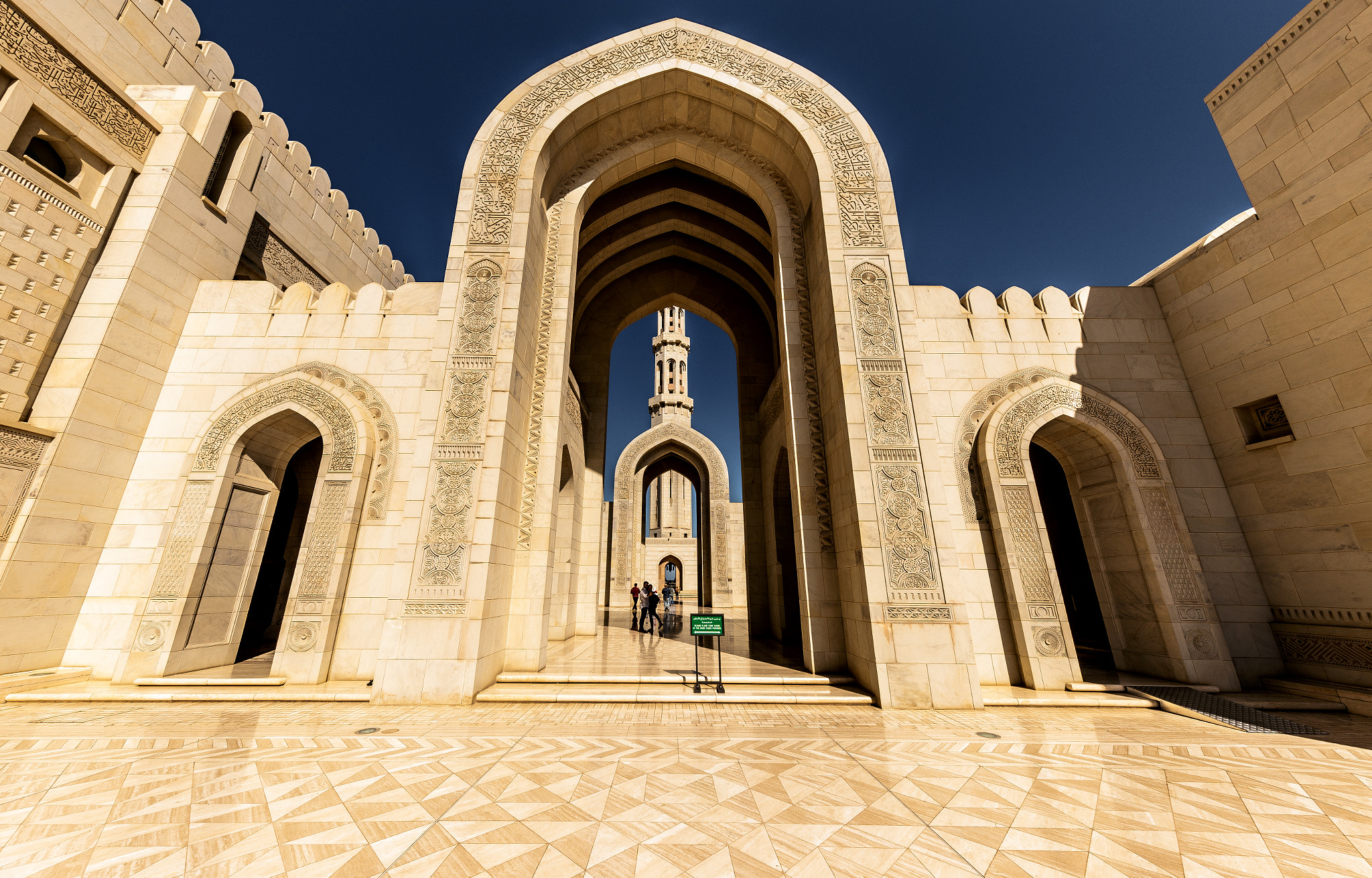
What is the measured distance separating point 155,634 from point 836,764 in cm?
901

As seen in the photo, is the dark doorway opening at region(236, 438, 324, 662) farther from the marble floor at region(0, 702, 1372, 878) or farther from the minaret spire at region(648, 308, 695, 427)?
the minaret spire at region(648, 308, 695, 427)

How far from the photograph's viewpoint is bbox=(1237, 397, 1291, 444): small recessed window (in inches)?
275

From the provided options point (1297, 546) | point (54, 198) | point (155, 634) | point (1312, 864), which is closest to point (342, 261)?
point (54, 198)

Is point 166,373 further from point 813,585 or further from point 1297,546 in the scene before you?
point 1297,546

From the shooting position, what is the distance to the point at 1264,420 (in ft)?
23.6

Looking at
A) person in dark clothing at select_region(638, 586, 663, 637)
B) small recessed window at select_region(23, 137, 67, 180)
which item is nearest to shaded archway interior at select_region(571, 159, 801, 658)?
person in dark clothing at select_region(638, 586, 663, 637)

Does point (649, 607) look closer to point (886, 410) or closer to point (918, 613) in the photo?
point (918, 613)

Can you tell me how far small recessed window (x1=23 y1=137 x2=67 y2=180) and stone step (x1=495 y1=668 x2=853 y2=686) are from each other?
10194 millimetres

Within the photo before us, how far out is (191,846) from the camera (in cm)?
264

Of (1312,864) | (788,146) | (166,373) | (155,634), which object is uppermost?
(788,146)

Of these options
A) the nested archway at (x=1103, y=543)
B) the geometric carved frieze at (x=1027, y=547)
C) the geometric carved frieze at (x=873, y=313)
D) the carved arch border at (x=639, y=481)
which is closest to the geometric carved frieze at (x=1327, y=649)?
the nested archway at (x=1103, y=543)

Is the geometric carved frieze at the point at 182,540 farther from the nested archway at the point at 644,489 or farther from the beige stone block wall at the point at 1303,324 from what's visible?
the beige stone block wall at the point at 1303,324

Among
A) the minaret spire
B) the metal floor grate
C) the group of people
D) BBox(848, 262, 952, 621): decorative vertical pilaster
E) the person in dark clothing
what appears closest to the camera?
the metal floor grate

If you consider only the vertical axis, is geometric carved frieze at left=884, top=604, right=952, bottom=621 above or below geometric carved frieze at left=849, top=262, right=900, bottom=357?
below
